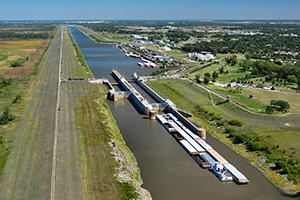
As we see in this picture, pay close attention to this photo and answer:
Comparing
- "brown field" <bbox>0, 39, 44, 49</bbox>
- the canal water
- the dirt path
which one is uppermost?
"brown field" <bbox>0, 39, 44, 49</bbox>

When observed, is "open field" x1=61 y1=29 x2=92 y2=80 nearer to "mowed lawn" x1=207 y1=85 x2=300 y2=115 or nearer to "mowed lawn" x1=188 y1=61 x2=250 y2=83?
"mowed lawn" x1=188 y1=61 x2=250 y2=83

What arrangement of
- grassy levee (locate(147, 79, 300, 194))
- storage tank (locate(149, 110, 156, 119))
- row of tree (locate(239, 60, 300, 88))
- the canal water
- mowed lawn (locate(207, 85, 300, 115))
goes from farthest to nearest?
row of tree (locate(239, 60, 300, 88)), mowed lawn (locate(207, 85, 300, 115)), storage tank (locate(149, 110, 156, 119)), grassy levee (locate(147, 79, 300, 194)), the canal water

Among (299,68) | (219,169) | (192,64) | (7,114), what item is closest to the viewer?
(219,169)

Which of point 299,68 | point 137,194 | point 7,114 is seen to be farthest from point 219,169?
point 299,68

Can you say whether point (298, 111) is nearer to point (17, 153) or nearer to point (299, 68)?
point (299, 68)

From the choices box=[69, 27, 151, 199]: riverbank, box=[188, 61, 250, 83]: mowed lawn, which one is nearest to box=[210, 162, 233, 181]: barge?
box=[69, 27, 151, 199]: riverbank

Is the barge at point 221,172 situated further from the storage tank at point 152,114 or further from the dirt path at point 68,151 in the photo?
the storage tank at point 152,114
